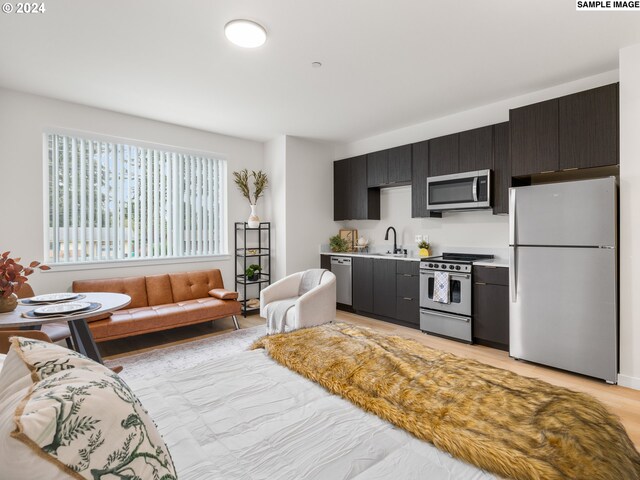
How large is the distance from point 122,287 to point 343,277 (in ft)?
10.0

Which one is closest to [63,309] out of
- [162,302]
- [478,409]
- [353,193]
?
[162,302]

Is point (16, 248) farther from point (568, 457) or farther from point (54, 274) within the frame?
point (568, 457)

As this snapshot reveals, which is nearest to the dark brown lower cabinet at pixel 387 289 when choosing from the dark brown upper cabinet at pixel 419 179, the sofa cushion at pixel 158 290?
the dark brown upper cabinet at pixel 419 179

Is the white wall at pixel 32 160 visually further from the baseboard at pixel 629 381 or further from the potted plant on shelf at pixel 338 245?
the baseboard at pixel 629 381

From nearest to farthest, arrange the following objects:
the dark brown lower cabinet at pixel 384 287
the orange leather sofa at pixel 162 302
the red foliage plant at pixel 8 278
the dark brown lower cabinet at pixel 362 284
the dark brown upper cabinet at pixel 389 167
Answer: the red foliage plant at pixel 8 278 → the orange leather sofa at pixel 162 302 → the dark brown lower cabinet at pixel 384 287 → the dark brown upper cabinet at pixel 389 167 → the dark brown lower cabinet at pixel 362 284

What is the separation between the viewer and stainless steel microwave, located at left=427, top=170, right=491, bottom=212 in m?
4.00

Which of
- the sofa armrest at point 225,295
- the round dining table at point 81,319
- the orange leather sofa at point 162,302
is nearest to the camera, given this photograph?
the round dining table at point 81,319

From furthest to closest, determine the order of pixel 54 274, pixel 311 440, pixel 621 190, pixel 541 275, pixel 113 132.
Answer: pixel 113 132 → pixel 54 274 → pixel 541 275 → pixel 621 190 → pixel 311 440

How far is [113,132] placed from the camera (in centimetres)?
429

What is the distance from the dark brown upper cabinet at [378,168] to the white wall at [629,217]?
2731mm

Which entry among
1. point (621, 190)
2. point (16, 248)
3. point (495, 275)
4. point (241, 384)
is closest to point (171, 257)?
point (16, 248)

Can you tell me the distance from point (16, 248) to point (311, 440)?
161 inches

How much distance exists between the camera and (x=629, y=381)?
9.37 ft

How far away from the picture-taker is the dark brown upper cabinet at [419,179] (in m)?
4.64
